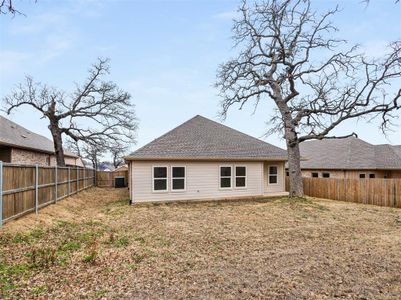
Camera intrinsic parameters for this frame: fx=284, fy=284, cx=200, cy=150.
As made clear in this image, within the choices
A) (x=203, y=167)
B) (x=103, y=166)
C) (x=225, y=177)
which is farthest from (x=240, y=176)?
(x=103, y=166)

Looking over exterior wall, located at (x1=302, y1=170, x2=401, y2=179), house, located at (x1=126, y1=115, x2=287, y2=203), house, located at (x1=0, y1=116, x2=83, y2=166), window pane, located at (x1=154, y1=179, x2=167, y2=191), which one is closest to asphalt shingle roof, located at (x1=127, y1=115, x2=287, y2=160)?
house, located at (x1=126, y1=115, x2=287, y2=203)

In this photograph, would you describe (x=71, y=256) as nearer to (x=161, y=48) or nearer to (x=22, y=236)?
(x=22, y=236)

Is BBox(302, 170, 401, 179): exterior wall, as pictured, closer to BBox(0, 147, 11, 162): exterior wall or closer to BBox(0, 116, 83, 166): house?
BBox(0, 116, 83, 166): house

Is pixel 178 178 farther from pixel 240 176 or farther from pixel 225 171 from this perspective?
pixel 240 176

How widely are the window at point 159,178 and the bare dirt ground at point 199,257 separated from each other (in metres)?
4.19

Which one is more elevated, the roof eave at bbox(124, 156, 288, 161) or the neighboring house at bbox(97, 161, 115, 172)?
the roof eave at bbox(124, 156, 288, 161)

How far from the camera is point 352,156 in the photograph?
24.5 meters

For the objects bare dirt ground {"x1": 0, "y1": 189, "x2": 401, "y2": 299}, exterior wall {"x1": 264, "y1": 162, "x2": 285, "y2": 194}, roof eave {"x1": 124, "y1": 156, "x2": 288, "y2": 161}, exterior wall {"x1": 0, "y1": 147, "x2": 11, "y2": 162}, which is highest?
exterior wall {"x1": 0, "y1": 147, "x2": 11, "y2": 162}

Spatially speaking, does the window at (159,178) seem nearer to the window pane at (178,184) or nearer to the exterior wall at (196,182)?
the exterior wall at (196,182)

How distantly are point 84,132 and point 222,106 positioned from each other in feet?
49.9

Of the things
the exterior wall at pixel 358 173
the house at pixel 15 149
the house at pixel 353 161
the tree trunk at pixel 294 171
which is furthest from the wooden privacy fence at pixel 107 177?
the exterior wall at pixel 358 173

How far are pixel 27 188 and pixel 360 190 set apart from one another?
17334mm

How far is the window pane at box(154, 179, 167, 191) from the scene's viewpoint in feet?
51.4

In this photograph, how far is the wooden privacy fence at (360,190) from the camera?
52.0 ft
